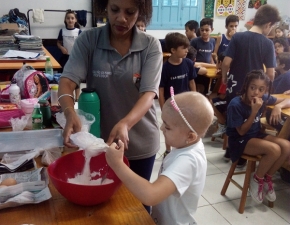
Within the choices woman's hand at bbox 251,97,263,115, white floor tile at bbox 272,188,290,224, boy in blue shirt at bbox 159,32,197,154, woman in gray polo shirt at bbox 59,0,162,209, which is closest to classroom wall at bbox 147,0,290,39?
boy in blue shirt at bbox 159,32,197,154

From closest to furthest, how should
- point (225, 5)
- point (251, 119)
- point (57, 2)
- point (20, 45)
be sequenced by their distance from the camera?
point (251, 119) < point (20, 45) < point (57, 2) < point (225, 5)

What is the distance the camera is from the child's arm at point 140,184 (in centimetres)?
89

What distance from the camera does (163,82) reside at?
3.00 m

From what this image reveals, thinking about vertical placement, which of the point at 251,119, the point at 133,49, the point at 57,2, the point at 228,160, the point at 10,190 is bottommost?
the point at 228,160

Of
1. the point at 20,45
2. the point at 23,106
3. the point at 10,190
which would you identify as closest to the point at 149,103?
the point at 10,190

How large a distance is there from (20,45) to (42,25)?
2.37 meters

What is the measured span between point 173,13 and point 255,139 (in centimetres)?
457

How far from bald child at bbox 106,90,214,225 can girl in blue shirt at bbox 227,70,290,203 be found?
4.41ft

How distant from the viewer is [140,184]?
0.89 metres

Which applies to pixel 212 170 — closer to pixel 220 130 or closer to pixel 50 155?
pixel 220 130

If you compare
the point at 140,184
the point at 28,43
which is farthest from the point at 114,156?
the point at 28,43

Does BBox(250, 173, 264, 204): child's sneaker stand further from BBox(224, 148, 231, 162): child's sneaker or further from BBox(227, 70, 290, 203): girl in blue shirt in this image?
BBox(224, 148, 231, 162): child's sneaker

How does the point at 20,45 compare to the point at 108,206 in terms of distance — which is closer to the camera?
the point at 108,206

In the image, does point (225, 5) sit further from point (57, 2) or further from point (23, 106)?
point (23, 106)
